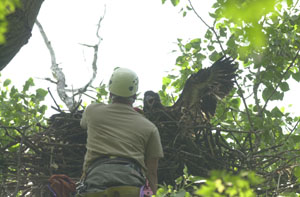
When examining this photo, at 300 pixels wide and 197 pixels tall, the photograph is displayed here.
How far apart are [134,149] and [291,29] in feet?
9.70

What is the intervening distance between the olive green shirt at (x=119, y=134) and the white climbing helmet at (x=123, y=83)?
0.12 metres

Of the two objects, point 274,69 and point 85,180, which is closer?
point 85,180

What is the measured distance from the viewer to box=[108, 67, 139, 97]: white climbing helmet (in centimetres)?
404

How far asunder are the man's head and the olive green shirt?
0.34ft

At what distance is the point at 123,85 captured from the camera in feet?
13.3

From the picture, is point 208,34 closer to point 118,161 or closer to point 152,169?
point 152,169

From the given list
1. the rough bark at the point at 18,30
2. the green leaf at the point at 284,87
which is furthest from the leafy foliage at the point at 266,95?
the rough bark at the point at 18,30

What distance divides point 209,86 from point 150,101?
0.85 metres

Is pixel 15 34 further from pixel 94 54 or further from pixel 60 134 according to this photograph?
pixel 94 54

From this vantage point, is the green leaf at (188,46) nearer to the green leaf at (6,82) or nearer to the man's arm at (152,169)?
the green leaf at (6,82)

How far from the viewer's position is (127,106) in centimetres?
399

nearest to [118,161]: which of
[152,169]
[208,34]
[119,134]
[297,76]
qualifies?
[119,134]

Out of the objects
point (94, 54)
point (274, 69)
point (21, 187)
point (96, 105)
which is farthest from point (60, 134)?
point (274, 69)

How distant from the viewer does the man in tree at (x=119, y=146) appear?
3480 mm
